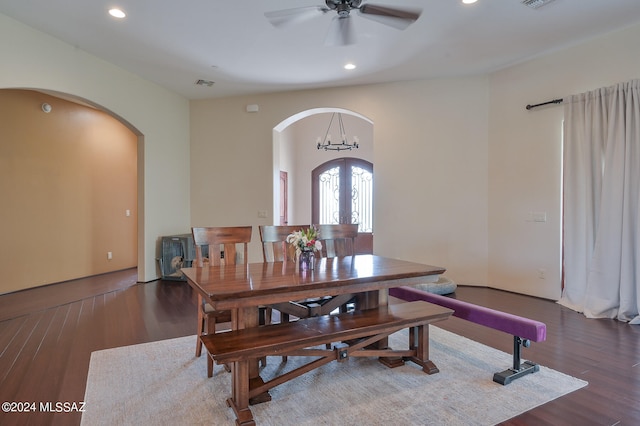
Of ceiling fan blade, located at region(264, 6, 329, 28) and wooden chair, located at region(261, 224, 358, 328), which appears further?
wooden chair, located at region(261, 224, 358, 328)

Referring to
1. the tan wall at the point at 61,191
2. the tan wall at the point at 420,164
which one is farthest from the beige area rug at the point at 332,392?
the tan wall at the point at 61,191

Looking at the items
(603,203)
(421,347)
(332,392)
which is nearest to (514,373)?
(421,347)

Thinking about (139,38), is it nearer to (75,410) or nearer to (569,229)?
(75,410)

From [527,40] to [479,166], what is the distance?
1759 mm

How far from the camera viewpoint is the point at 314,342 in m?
2.14

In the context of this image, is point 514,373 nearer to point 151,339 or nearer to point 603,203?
point 603,203

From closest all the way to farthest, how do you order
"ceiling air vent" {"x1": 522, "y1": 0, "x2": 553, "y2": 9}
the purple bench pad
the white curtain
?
the purple bench pad, "ceiling air vent" {"x1": 522, "y1": 0, "x2": 553, "y2": 9}, the white curtain

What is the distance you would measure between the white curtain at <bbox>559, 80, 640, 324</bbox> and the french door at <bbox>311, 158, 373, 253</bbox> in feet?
15.9

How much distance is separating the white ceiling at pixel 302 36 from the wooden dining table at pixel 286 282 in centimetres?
246

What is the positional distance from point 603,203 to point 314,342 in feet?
12.0

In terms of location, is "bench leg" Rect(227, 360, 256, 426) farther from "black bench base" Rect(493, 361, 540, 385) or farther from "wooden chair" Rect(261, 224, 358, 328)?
"black bench base" Rect(493, 361, 540, 385)

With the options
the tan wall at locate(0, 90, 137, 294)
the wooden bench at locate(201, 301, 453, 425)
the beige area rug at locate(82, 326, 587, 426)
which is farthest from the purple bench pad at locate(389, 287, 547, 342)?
the tan wall at locate(0, 90, 137, 294)

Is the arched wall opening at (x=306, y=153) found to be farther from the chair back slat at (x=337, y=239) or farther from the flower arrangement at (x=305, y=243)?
the flower arrangement at (x=305, y=243)

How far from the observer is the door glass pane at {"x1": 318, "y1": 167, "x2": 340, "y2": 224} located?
955 cm
